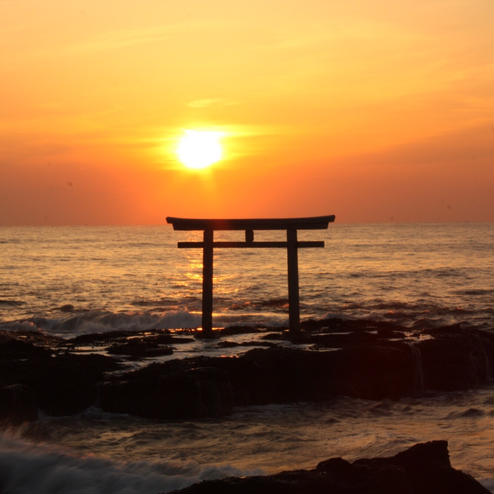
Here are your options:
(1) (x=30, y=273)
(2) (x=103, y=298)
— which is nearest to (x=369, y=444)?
(2) (x=103, y=298)

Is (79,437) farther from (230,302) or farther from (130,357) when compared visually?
(230,302)

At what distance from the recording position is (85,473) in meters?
7.98

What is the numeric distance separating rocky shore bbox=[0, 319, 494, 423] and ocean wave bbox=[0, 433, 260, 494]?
66.5 inches

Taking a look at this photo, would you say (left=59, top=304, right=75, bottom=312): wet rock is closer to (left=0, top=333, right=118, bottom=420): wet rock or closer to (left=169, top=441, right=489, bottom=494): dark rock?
(left=0, top=333, right=118, bottom=420): wet rock

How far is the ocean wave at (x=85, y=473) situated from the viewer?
759cm

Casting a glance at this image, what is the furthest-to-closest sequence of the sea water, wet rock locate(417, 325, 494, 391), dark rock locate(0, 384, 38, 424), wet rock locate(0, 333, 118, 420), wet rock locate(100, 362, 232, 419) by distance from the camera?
the sea water
wet rock locate(417, 325, 494, 391)
wet rock locate(100, 362, 232, 419)
wet rock locate(0, 333, 118, 420)
dark rock locate(0, 384, 38, 424)

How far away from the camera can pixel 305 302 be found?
98.3 feet

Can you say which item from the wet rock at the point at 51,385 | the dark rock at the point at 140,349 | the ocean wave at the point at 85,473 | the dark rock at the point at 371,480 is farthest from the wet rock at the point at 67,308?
the dark rock at the point at 371,480

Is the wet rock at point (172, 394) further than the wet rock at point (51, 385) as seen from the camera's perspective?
Yes

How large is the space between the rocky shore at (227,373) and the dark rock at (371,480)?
4712mm

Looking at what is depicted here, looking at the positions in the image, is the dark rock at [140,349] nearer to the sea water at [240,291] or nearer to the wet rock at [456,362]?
the wet rock at [456,362]

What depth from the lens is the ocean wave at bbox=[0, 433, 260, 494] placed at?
24.9ft

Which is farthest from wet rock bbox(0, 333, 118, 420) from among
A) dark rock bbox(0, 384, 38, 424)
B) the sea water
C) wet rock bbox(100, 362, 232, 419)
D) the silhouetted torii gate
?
the sea water

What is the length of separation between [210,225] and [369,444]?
9.04 meters
